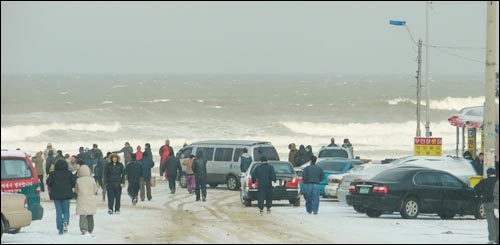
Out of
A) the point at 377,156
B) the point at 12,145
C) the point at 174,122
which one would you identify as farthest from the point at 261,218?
the point at 174,122

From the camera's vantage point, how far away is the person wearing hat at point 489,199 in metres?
20.6

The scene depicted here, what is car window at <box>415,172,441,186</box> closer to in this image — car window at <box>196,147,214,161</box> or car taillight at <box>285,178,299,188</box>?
car taillight at <box>285,178,299,188</box>

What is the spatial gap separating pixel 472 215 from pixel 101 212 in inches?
346

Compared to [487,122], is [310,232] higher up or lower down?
lower down

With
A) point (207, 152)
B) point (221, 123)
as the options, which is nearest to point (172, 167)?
point (207, 152)

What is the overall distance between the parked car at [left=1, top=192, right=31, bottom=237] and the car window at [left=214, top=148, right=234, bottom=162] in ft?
63.5

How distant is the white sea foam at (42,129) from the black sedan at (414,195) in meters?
61.9

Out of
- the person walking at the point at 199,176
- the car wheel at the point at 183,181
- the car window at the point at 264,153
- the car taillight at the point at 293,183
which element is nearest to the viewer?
the car taillight at the point at 293,183

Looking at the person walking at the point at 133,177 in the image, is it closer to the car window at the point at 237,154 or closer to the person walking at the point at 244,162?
the person walking at the point at 244,162

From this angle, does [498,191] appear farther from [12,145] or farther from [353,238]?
[12,145]

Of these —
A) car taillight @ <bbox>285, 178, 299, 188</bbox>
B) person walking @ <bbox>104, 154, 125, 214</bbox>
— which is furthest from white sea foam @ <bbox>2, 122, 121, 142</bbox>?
person walking @ <bbox>104, 154, 125, 214</bbox>

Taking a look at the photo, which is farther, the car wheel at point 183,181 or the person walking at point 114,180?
the car wheel at point 183,181

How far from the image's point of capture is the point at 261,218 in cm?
2634

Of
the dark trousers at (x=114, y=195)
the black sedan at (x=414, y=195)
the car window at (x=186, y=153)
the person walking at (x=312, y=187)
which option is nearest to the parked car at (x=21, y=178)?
the dark trousers at (x=114, y=195)
